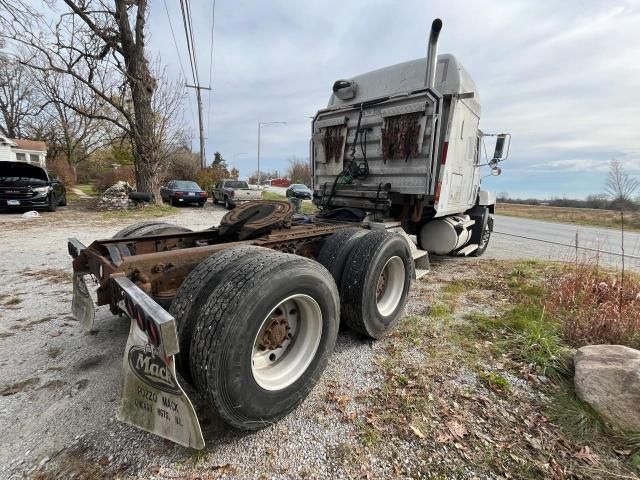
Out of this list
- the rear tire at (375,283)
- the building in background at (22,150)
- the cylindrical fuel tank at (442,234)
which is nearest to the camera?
the rear tire at (375,283)

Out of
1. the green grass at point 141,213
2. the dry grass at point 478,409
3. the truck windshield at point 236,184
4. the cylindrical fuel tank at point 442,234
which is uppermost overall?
the truck windshield at point 236,184

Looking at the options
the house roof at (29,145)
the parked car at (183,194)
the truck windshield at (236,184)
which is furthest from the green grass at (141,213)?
the house roof at (29,145)

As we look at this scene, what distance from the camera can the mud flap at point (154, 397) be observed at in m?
1.51

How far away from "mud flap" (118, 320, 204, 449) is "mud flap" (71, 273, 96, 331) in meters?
1.10

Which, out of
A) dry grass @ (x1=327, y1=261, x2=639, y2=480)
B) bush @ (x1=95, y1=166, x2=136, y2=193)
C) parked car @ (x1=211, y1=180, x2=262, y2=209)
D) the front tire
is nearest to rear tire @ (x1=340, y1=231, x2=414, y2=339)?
dry grass @ (x1=327, y1=261, x2=639, y2=480)

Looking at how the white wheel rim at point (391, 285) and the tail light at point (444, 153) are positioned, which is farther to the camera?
the tail light at point (444, 153)

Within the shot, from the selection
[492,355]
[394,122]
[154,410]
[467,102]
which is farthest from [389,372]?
[467,102]

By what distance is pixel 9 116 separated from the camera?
37875 millimetres

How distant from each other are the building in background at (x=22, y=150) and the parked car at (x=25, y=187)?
941 inches

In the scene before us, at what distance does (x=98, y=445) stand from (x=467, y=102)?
19.0ft

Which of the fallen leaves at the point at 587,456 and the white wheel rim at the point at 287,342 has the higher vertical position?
the white wheel rim at the point at 287,342

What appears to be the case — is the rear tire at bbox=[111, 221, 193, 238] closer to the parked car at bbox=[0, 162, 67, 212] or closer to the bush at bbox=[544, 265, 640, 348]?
the bush at bbox=[544, 265, 640, 348]

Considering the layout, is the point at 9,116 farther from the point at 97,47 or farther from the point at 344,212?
the point at 344,212

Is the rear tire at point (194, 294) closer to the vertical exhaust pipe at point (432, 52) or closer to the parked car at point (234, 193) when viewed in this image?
the vertical exhaust pipe at point (432, 52)
